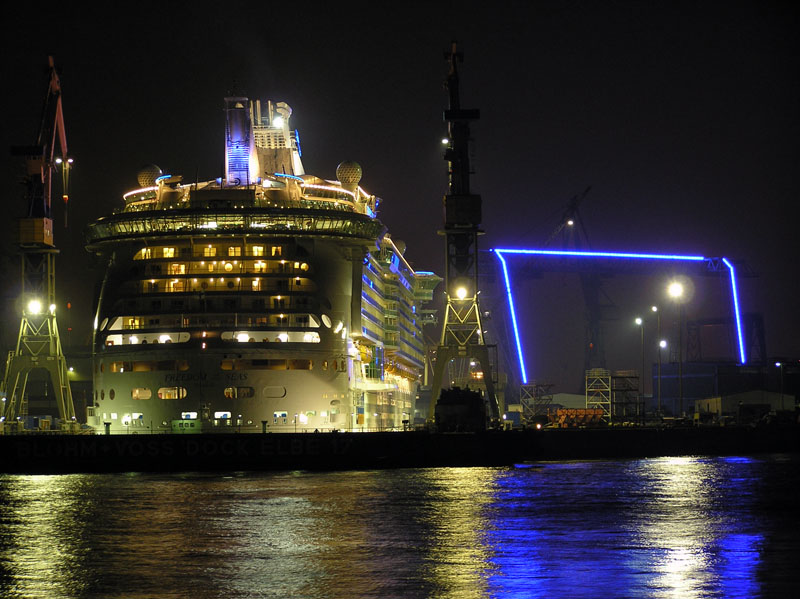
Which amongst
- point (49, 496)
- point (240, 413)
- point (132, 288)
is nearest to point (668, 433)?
point (240, 413)

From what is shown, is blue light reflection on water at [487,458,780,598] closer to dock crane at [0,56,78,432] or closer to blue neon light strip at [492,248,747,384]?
dock crane at [0,56,78,432]

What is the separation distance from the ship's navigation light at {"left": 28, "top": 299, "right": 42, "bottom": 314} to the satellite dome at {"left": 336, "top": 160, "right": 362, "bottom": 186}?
2425 centimetres

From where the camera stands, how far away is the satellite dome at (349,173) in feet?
276

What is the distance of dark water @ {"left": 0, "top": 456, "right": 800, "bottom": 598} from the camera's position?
24953mm

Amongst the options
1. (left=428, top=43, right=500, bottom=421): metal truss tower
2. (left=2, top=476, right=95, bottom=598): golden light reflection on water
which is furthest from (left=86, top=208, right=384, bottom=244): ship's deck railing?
(left=2, top=476, right=95, bottom=598): golden light reflection on water

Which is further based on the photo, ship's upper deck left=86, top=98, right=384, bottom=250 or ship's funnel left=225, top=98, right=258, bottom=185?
ship's funnel left=225, top=98, right=258, bottom=185

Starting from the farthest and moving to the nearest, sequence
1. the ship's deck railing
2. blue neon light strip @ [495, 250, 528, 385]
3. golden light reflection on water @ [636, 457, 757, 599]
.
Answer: blue neon light strip @ [495, 250, 528, 385], the ship's deck railing, golden light reflection on water @ [636, 457, 757, 599]

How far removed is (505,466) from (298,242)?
66.7 feet

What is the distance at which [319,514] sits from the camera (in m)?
39.4

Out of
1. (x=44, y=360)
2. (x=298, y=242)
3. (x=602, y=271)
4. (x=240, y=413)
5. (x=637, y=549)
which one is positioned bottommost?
(x=637, y=549)

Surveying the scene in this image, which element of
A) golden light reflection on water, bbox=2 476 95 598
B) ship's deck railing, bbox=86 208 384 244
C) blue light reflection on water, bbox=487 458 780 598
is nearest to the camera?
blue light reflection on water, bbox=487 458 780 598

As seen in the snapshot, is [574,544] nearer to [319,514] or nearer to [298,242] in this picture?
[319,514]

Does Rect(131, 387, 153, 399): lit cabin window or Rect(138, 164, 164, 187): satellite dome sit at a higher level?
Rect(138, 164, 164, 187): satellite dome

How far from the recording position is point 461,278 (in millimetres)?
86750
